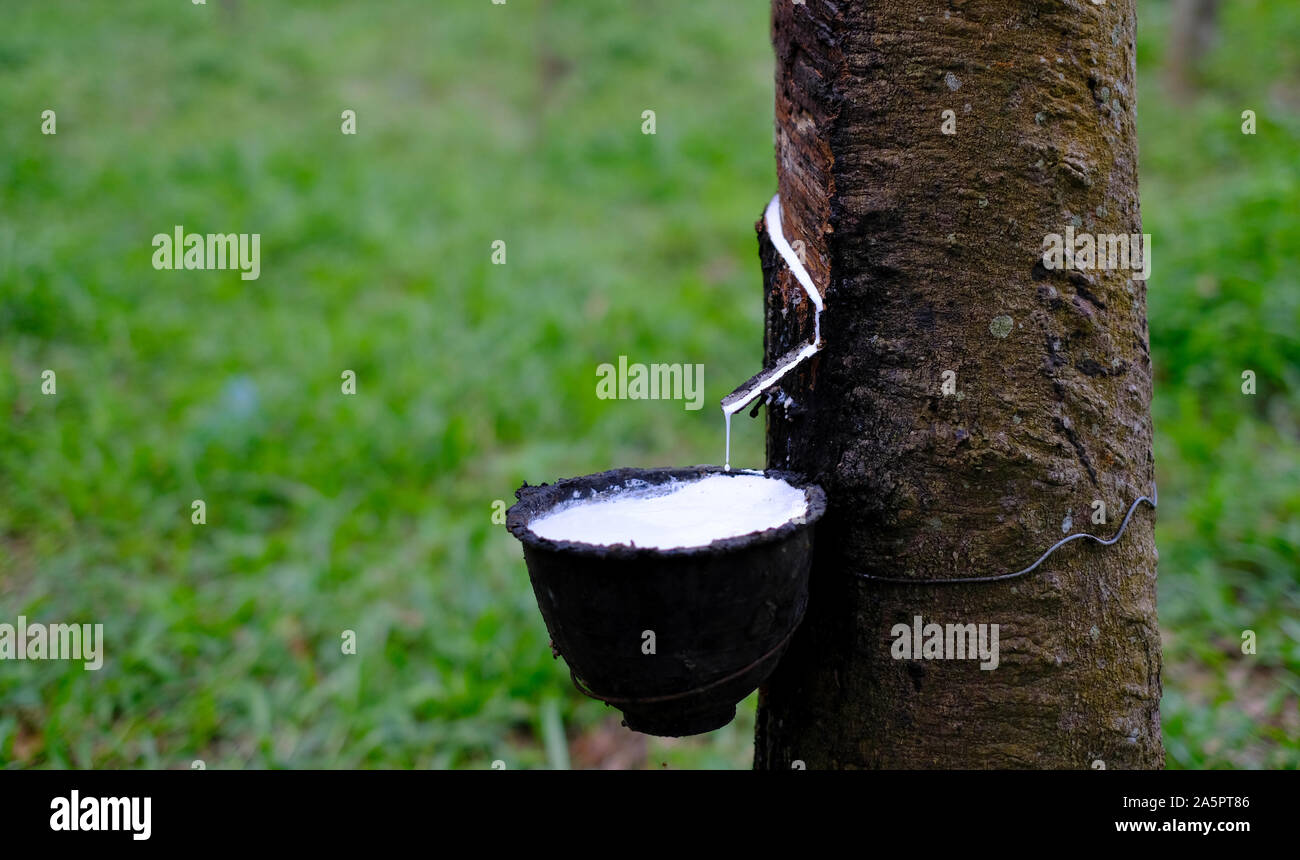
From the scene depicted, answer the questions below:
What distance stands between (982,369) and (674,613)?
63 cm

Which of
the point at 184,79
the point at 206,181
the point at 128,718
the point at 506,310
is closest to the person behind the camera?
the point at 128,718

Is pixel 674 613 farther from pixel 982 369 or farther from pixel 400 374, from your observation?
pixel 400 374

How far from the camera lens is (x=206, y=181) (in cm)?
718

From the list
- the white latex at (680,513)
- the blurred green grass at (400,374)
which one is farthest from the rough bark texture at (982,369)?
the blurred green grass at (400,374)

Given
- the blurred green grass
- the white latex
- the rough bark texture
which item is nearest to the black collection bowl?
the white latex

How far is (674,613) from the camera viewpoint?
1.21 m

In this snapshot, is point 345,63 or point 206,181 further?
point 345,63

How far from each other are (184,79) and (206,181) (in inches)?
117

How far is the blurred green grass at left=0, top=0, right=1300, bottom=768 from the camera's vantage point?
295 cm

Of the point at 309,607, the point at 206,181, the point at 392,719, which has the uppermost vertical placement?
the point at 206,181

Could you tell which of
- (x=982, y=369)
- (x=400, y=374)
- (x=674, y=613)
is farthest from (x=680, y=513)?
(x=400, y=374)
